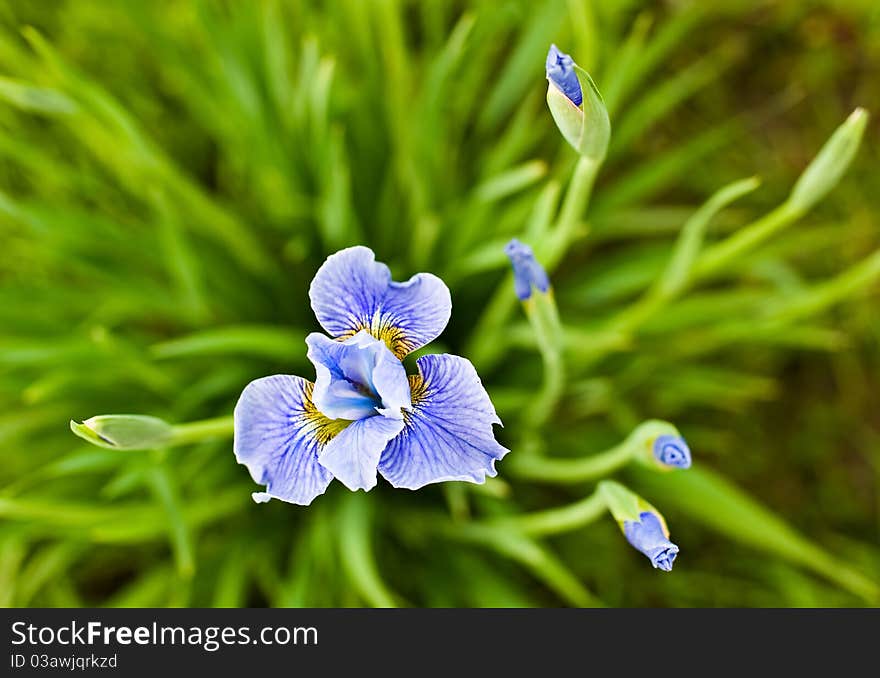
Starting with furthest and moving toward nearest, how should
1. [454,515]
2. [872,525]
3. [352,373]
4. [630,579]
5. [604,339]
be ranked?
1. [872,525]
2. [630,579]
3. [454,515]
4. [604,339]
5. [352,373]

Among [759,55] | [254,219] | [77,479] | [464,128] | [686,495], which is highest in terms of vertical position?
[759,55]

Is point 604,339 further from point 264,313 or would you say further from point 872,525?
point 872,525

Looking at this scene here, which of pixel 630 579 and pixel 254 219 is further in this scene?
pixel 630 579

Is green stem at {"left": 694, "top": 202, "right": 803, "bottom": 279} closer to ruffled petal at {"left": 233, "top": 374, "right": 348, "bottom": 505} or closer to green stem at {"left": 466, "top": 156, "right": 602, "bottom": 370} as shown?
green stem at {"left": 466, "top": 156, "right": 602, "bottom": 370}

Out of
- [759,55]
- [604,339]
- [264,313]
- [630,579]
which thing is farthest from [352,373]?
[759,55]

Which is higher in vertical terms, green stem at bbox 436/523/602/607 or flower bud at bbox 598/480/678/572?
green stem at bbox 436/523/602/607

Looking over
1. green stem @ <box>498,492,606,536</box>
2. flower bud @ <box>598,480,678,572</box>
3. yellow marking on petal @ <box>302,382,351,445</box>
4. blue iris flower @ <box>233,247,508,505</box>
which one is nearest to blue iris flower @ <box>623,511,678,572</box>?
flower bud @ <box>598,480,678,572</box>

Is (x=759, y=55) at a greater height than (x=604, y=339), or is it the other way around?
(x=759, y=55)
